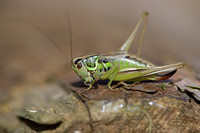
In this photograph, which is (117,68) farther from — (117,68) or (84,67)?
(84,67)

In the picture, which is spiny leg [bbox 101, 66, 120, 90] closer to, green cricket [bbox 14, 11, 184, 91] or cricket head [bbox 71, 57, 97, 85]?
green cricket [bbox 14, 11, 184, 91]

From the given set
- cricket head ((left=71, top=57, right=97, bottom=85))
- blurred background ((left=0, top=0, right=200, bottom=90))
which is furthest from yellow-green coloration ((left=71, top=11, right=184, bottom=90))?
blurred background ((left=0, top=0, right=200, bottom=90))

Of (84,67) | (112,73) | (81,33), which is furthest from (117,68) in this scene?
(81,33)

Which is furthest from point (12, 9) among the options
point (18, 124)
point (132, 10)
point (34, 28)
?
point (18, 124)

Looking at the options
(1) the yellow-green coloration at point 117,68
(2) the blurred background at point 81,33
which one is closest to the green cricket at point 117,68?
(1) the yellow-green coloration at point 117,68

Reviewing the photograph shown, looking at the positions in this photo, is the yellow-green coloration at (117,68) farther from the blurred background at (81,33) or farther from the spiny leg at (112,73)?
the blurred background at (81,33)

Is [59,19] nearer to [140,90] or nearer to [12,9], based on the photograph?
[12,9]

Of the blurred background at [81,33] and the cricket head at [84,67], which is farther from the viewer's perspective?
the blurred background at [81,33]
